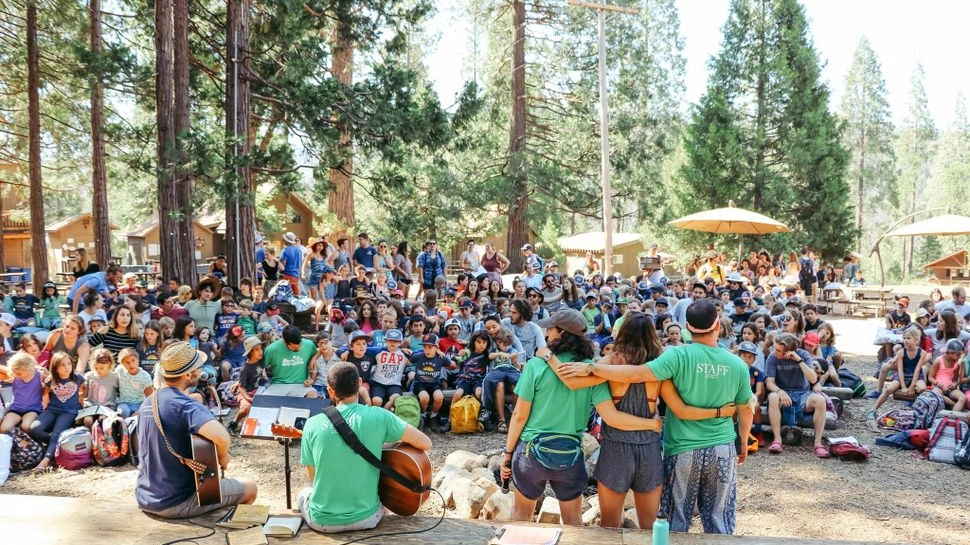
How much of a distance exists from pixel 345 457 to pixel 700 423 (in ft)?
6.01

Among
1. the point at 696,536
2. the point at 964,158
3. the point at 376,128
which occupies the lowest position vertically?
the point at 696,536

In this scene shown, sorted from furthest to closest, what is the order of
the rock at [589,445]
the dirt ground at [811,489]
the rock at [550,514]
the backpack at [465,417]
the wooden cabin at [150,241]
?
the wooden cabin at [150,241] < the backpack at [465,417] < the rock at [589,445] < the dirt ground at [811,489] < the rock at [550,514]

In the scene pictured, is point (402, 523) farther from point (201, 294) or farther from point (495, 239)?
point (495, 239)

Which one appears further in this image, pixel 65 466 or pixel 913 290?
pixel 913 290

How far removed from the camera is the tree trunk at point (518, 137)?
2331 centimetres

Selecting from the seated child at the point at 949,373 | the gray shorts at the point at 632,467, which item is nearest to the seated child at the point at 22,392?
the gray shorts at the point at 632,467

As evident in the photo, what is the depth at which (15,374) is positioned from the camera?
21.5 ft

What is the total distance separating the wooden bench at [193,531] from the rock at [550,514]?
129 cm

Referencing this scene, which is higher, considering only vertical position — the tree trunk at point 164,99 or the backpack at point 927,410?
the tree trunk at point 164,99

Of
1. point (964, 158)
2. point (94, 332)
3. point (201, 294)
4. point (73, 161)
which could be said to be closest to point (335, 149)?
point (201, 294)

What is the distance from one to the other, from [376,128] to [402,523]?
938 cm

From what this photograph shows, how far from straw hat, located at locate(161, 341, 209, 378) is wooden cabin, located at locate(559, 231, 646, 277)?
23.6 metres

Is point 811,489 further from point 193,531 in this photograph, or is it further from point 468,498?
point 193,531

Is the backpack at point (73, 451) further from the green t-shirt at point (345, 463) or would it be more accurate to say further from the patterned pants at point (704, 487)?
the patterned pants at point (704, 487)
